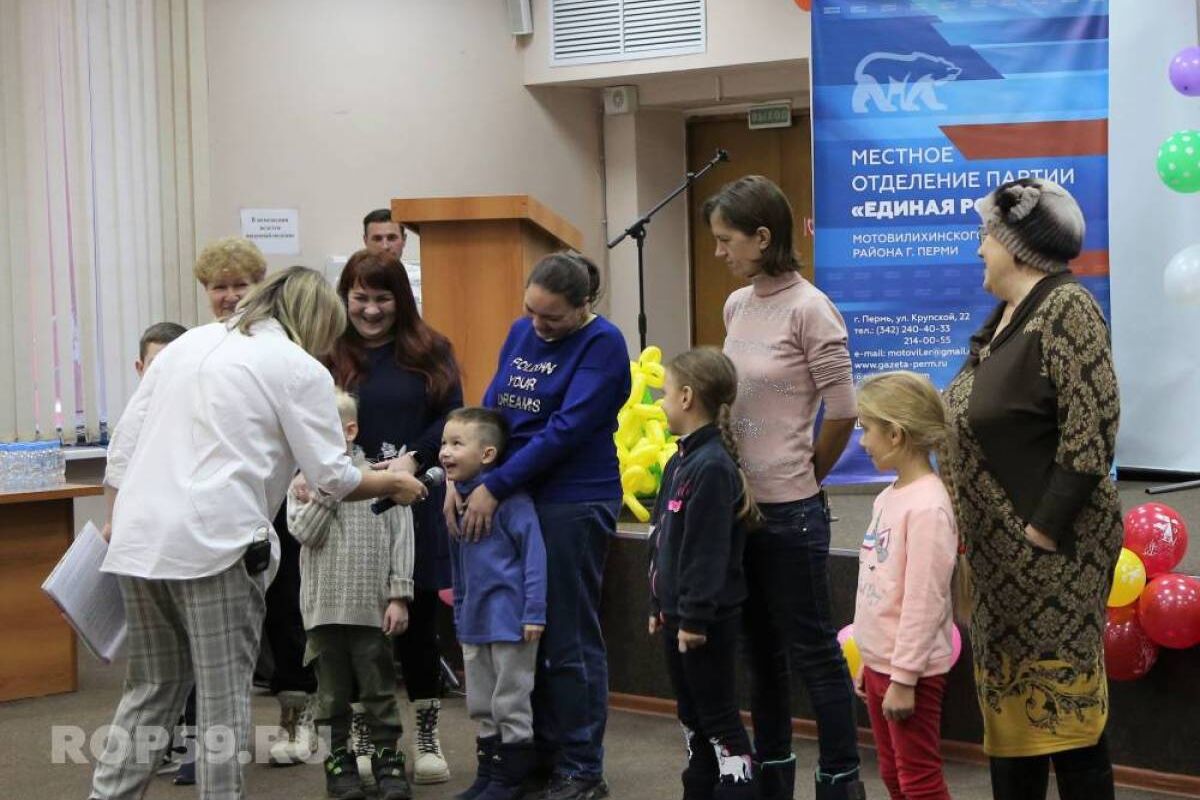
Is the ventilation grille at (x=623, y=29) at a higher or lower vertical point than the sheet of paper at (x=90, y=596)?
higher

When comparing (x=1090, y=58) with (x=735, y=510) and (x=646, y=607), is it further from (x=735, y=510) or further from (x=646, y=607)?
(x=735, y=510)

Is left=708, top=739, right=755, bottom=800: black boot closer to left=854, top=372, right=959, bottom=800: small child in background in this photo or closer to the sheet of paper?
left=854, top=372, right=959, bottom=800: small child in background

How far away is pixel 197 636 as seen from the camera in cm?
265

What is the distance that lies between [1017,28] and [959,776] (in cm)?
284

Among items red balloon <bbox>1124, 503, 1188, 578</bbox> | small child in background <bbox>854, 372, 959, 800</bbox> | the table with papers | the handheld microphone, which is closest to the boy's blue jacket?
Answer: the handheld microphone

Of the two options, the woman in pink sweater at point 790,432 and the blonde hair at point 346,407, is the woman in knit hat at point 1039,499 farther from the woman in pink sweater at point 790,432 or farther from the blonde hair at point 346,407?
the blonde hair at point 346,407

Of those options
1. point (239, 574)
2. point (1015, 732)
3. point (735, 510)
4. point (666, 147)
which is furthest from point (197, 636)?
point (666, 147)

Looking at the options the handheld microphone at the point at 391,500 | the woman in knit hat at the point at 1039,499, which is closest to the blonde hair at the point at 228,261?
the handheld microphone at the point at 391,500

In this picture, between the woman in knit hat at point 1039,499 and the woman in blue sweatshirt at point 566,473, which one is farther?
the woman in blue sweatshirt at point 566,473

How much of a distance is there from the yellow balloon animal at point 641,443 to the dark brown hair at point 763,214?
1578 mm

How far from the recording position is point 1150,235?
549 centimetres

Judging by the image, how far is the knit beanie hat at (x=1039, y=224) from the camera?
2.41 metres

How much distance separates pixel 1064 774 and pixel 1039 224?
0.89 metres

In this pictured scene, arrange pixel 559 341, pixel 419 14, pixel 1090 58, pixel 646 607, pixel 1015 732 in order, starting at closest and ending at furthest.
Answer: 1. pixel 1015 732
2. pixel 559 341
3. pixel 646 607
4. pixel 1090 58
5. pixel 419 14
